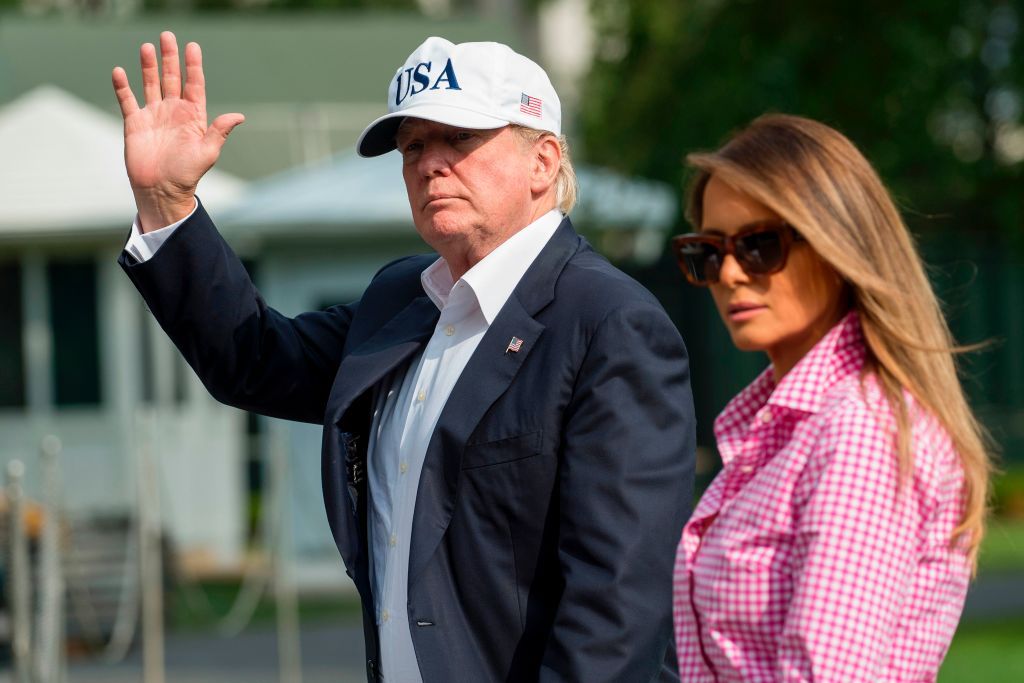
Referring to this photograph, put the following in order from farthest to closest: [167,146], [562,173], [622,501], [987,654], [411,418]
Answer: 1. [987,654]
2. [562,173]
3. [167,146]
4. [411,418]
5. [622,501]

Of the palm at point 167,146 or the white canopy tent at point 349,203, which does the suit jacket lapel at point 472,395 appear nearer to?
the palm at point 167,146

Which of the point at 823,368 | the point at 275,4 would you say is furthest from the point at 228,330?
the point at 275,4

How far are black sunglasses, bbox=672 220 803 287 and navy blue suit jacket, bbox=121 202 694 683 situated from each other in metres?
0.31

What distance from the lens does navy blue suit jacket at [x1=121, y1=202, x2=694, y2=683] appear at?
284 centimetres

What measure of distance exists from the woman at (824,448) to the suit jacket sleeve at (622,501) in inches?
11.0

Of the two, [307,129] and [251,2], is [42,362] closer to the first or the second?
[307,129]

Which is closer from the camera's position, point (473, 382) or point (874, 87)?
point (473, 382)

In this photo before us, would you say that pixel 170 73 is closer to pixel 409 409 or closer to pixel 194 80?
pixel 194 80

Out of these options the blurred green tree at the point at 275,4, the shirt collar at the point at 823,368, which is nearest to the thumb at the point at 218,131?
the shirt collar at the point at 823,368

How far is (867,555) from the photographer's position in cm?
222

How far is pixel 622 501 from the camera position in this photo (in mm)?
2861

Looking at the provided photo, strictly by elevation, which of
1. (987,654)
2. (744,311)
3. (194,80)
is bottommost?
(987,654)

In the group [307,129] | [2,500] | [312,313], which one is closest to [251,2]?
[307,129]

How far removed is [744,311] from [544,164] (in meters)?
0.77
